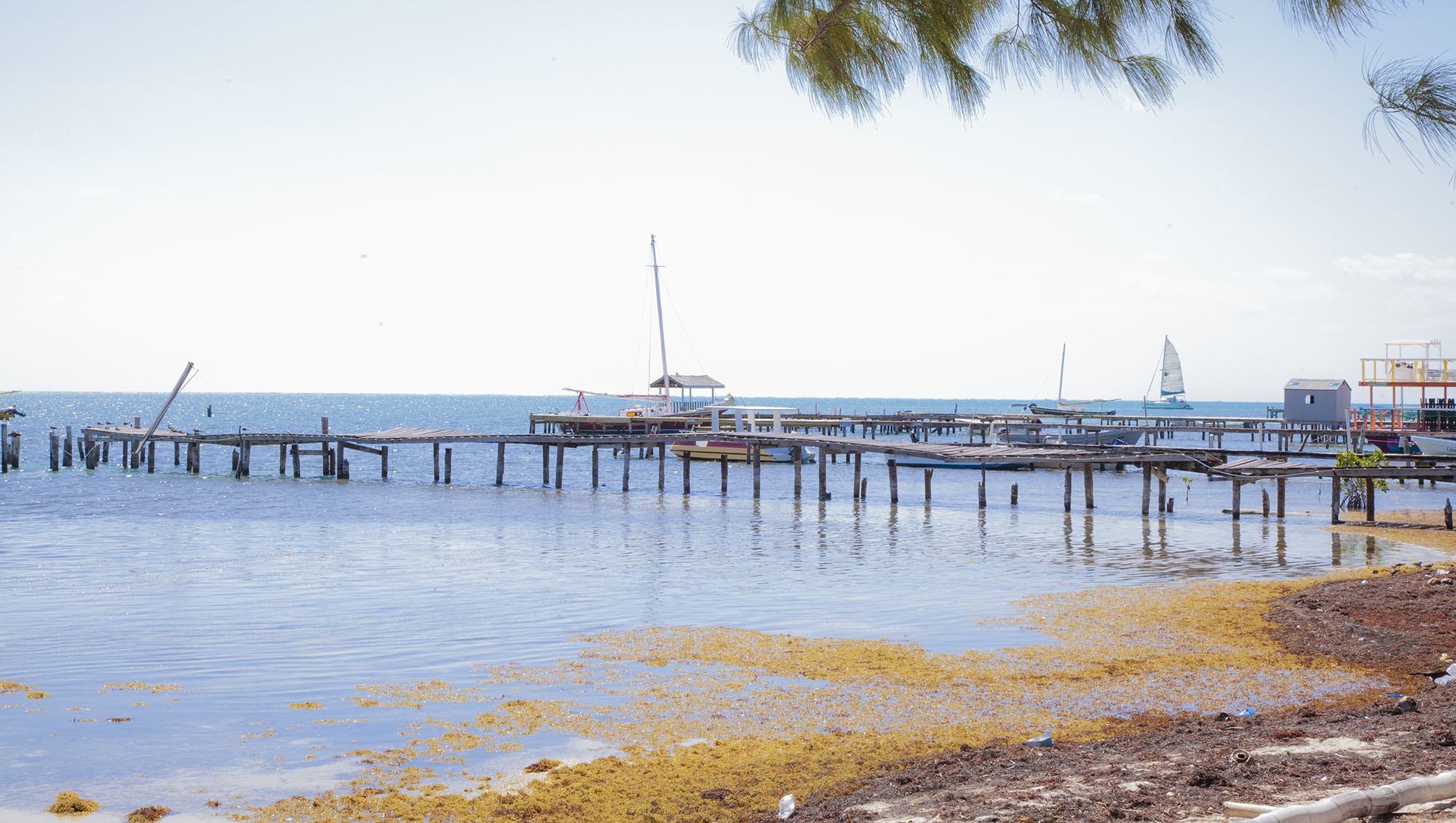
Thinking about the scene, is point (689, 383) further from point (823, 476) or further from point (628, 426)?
point (823, 476)

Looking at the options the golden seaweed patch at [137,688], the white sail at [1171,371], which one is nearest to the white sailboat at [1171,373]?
the white sail at [1171,371]

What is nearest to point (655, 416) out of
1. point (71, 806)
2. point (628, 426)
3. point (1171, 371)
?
point (628, 426)

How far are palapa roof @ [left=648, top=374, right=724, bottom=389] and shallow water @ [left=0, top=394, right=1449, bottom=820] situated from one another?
2321 centimetres

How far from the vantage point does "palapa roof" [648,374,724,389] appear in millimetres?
62594

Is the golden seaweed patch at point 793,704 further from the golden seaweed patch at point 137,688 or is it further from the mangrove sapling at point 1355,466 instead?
the mangrove sapling at point 1355,466

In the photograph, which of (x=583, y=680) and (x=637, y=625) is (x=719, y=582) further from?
(x=583, y=680)

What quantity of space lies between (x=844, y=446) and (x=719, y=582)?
15.4 metres

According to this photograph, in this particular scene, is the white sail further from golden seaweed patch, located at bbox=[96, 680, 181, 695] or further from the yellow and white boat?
golden seaweed patch, located at bbox=[96, 680, 181, 695]

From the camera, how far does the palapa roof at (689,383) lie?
6259cm

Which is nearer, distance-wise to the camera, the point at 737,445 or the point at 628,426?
the point at 737,445

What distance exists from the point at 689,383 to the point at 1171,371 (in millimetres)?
75186

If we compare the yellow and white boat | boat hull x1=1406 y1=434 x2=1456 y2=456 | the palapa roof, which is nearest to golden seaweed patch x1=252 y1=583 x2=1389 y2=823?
the yellow and white boat

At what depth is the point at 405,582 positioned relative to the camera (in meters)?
17.8

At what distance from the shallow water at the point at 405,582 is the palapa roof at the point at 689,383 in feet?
76.1
